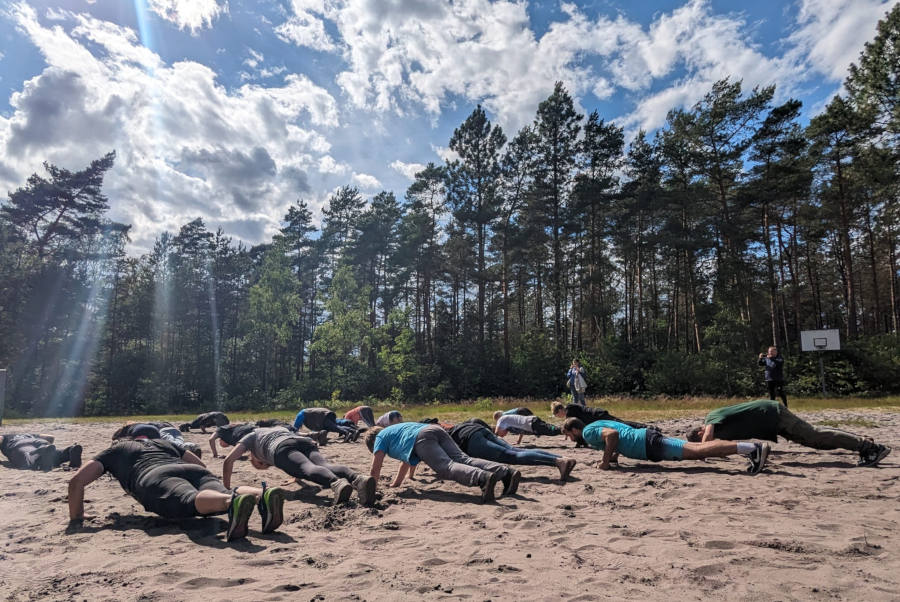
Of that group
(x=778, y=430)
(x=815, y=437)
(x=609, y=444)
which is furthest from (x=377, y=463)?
(x=815, y=437)

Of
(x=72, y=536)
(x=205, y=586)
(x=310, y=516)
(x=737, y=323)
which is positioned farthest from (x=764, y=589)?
(x=737, y=323)

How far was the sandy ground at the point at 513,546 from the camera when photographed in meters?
3.25

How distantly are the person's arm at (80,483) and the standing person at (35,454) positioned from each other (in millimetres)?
4181

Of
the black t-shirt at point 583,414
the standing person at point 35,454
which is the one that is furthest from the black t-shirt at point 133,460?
the black t-shirt at point 583,414

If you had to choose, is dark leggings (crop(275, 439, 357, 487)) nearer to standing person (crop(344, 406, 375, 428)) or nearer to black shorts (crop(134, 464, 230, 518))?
black shorts (crop(134, 464, 230, 518))

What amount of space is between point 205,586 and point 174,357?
56.7m

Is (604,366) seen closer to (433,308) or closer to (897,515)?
(433,308)

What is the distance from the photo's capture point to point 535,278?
116ft

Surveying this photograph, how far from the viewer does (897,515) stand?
4.45 metres

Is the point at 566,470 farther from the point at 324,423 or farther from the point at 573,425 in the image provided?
the point at 324,423

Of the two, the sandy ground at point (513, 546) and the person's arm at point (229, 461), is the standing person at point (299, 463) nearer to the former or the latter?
the person's arm at point (229, 461)

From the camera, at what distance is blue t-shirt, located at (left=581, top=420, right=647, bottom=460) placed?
6.94 meters

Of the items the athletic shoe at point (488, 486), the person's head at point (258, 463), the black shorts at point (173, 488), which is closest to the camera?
the black shorts at point (173, 488)

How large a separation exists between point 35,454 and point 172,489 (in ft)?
22.0
